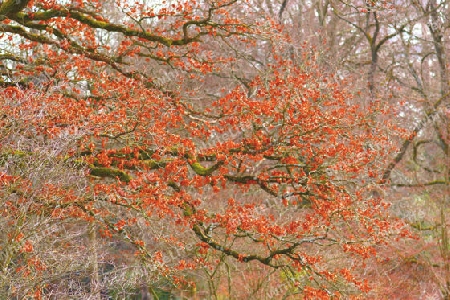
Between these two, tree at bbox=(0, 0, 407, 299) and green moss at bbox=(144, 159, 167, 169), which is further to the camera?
green moss at bbox=(144, 159, 167, 169)

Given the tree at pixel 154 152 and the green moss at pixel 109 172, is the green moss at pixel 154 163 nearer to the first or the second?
the tree at pixel 154 152

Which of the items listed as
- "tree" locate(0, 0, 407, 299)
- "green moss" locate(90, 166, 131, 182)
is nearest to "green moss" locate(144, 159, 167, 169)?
"tree" locate(0, 0, 407, 299)

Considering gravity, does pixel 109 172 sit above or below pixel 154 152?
below

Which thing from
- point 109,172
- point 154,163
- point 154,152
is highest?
point 154,152

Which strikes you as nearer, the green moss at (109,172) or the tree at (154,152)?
the tree at (154,152)

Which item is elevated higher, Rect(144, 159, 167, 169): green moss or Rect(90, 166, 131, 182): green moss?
Rect(144, 159, 167, 169): green moss

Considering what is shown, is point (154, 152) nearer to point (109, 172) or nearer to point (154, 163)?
point (154, 163)

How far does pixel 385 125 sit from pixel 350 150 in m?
2.35

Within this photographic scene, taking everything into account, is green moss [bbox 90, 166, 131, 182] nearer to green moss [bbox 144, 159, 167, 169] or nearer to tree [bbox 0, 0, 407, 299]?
tree [bbox 0, 0, 407, 299]

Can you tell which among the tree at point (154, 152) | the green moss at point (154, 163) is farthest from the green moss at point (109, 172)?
the green moss at point (154, 163)

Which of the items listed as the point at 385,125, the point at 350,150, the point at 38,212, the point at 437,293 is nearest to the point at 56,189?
the point at 38,212

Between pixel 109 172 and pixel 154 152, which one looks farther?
pixel 154 152

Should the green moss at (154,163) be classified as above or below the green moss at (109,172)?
above

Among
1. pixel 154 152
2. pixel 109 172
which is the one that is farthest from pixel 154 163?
pixel 109 172
